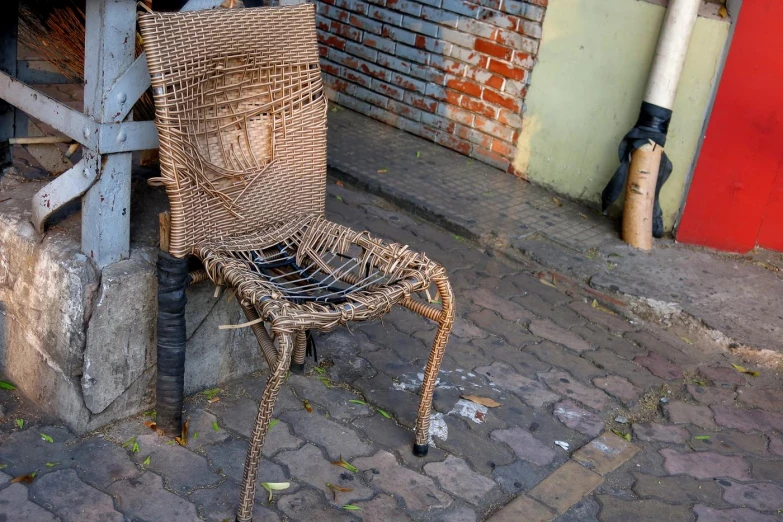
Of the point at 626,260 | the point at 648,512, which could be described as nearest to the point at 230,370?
the point at 648,512

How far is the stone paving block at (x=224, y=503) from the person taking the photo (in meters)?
2.77

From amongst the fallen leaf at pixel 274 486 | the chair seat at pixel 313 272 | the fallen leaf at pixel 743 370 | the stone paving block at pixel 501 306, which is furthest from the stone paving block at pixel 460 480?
the fallen leaf at pixel 743 370

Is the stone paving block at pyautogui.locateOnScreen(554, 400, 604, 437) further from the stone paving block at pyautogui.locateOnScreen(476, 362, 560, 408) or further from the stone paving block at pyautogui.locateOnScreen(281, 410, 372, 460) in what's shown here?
the stone paving block at pyautogui.locateOnScreen(281, 410, 372, 460)

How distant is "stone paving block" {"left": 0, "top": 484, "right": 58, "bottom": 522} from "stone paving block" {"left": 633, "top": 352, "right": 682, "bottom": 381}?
2580 millimetres

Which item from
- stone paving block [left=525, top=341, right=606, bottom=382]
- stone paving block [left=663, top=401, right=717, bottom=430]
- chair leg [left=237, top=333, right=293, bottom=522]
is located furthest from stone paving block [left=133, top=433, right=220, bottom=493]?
stone paving block [left=663, top=401, right=717, bottom=430]

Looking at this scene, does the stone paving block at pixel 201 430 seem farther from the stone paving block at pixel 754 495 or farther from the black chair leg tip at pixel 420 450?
the stone paving block at pixel 754 495

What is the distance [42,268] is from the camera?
9.86 ft

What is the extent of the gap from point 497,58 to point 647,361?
2472mm

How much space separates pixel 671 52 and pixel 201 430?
322 centimetres

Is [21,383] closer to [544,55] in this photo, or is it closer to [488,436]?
[488,436]

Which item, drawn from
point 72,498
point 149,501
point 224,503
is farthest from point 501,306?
point 72,498

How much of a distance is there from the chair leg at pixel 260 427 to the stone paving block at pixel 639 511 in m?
1.21

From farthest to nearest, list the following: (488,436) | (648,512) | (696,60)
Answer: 1. (696,60)
2. (488,436)
3. (648,512)

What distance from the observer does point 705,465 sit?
337 cm
